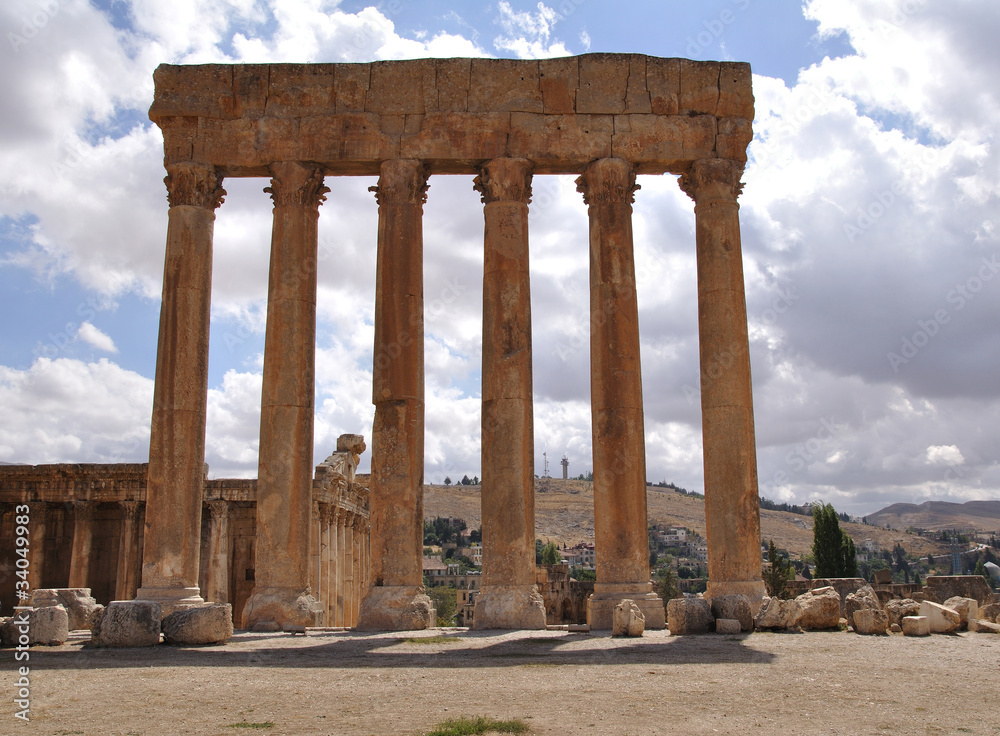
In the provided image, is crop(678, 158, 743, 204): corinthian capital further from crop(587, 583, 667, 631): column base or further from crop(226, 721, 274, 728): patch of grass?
crop(226, 721, 274, 728): patch of grass

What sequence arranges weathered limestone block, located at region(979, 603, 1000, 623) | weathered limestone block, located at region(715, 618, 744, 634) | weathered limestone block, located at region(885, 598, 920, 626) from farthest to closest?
weathered limestone block, located at region(979, 603, 1000, 623) → weathered limestone block, located at region(885, 598, 920, 626) → weathered limestone block, located at region(715, 618, 744, 634)

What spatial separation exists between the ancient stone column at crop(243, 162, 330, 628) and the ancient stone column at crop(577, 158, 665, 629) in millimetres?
7204

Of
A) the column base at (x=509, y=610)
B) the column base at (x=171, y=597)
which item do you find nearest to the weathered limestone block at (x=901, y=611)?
the column base at (x=509, y=610)

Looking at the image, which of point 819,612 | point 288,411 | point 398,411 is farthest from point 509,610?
point 288,411

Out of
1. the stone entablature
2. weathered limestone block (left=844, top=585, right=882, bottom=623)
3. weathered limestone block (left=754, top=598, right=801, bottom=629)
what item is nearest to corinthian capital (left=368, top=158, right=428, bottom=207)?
the stone entablature

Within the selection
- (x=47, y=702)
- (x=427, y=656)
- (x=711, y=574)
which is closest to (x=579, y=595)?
(x=711, y=574)

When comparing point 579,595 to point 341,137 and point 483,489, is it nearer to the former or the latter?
point 483,489

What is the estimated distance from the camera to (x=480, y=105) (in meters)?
24.8

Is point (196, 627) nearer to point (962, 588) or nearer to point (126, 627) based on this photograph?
point (126, 627)

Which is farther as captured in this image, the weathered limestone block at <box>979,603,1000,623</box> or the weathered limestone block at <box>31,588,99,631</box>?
the weathered limestone block at <box>31,588,99,631</box>

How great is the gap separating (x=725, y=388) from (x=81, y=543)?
24.4m

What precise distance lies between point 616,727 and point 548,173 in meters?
18.0

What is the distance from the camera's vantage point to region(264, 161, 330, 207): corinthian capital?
2483 cm

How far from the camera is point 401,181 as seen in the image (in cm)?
2461
